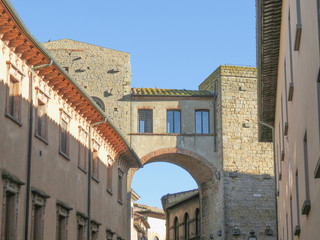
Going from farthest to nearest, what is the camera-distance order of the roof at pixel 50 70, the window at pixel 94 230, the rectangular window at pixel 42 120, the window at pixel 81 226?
1. the window at pixel 94 230
2. the window at pixel 81 226
3. the rectangular window at pixel 42 120
4. the roof at pixel 50 70

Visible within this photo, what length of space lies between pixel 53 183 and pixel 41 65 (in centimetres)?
348

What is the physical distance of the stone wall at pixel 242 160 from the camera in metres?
40.2

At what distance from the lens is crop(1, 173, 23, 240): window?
15.7 metres

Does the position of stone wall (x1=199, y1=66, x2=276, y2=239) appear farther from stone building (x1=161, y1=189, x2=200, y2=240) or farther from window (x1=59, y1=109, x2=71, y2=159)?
window (x1=59, y1=109, x2=71, y2=159)

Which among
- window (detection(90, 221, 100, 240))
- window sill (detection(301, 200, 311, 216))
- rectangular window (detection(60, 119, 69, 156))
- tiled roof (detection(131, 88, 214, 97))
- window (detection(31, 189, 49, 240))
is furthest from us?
tiled roof (detection(131, 88, 214, 97))

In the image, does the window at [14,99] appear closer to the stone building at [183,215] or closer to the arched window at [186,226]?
the stone building at [183,215]

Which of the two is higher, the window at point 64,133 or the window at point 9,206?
the window at point 64,133

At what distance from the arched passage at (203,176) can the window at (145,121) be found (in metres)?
1.38

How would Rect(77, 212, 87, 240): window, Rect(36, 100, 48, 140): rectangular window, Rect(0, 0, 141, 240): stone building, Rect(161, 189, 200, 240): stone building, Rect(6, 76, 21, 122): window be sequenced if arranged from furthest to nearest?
1. Rect(161, 189, 200, 240): stone building
2. Rect(77, 212, 87, 240): window
3. Rect(36, 100, 48, 140): rectangular window
4. Rect(6, 76, 21, 122): window
5. Rect(0, 0, 141, 240): stone building

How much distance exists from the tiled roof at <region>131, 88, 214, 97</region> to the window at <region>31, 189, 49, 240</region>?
2328cm

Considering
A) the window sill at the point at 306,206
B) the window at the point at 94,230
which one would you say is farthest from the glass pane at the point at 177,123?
the window sill at the point at 306,206

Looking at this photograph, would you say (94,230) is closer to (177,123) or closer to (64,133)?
(64,133)

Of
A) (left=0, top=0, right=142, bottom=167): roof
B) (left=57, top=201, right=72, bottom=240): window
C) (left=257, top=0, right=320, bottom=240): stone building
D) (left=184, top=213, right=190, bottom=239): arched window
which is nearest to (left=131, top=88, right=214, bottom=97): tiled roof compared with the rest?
(left=0, top=0, right=142, bottom=167): roof

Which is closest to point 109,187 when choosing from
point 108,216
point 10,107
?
point 108,216
